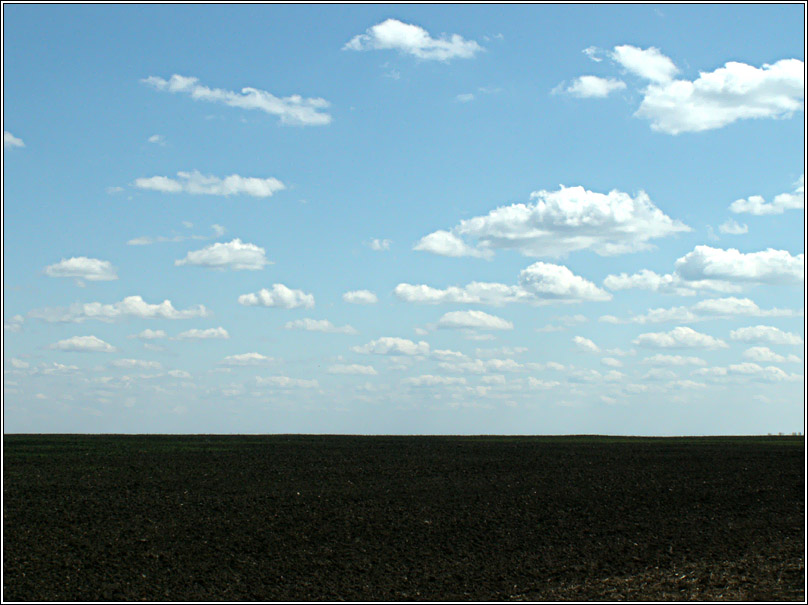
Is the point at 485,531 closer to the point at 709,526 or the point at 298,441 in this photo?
the point at 709,526

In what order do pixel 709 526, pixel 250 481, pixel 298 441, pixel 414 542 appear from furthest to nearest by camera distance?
pixel 298 441 → pixel 250 481 → pixel 709 526 → pixel 414 542

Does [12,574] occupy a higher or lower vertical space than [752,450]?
lower

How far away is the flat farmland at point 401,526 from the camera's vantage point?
13.3 m

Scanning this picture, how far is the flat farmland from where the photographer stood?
13.3m

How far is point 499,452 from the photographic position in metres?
24.1

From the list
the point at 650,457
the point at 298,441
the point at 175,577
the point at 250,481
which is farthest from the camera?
the point at 298,441

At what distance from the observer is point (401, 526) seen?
15844 millimetres

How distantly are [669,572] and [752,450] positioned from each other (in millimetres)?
12508

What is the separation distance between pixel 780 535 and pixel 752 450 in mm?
9693

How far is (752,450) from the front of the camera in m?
24.6

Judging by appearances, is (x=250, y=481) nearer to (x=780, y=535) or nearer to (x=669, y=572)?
(x=669, y=572)

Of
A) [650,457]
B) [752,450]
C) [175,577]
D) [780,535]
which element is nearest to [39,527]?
[175,577]

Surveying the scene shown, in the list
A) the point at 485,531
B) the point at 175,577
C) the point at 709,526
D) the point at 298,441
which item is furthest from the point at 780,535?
the point at 298,441

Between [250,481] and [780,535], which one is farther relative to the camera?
[250,481]
